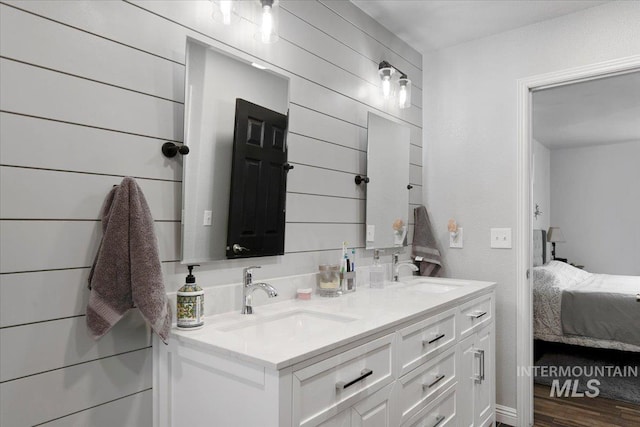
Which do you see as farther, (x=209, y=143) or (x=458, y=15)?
(x=458, y=15)

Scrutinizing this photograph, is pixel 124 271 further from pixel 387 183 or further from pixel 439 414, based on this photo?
pixel 387 183

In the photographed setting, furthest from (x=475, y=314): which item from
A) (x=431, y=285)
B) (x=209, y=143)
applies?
(x=209, y=143)

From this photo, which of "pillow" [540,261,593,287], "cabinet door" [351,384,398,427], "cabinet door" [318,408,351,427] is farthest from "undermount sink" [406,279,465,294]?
"pillow" [540,261,593,287]

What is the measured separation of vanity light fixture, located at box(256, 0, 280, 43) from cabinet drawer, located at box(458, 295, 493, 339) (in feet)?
4.94

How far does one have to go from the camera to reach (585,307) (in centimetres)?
345

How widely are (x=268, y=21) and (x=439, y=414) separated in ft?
5.94

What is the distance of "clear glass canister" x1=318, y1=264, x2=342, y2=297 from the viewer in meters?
1.93

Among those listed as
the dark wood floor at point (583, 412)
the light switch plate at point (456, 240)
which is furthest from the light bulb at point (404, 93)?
the dark wood floor at point (583, 412)

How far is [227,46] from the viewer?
1640 millimetres

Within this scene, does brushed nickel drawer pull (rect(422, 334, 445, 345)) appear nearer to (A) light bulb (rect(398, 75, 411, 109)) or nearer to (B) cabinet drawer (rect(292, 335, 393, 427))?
(B) cabinet drawer (rect(292, 335, 393, 427))

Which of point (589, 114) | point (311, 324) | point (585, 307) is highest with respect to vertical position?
point (589, 114)

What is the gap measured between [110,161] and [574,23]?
8.49 ft

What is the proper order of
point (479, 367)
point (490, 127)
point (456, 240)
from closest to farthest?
point (479, 367) → point (490, 127) → point (456, 240)

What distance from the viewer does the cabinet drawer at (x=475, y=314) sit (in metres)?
2.02
